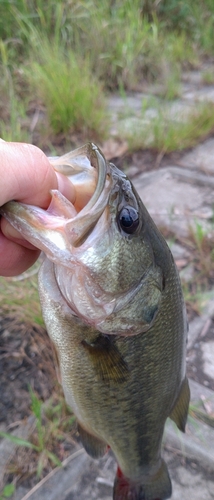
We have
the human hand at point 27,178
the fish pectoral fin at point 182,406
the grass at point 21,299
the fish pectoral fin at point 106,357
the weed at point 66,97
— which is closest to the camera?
the human hand at point 27,178

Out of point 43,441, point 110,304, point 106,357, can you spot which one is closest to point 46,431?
point 43,441

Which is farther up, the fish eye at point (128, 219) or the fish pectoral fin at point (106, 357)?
the fish eye at point (128, 219)

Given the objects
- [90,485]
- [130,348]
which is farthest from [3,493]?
[130,348]

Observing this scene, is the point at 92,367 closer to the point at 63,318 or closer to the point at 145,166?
the point at 63,318

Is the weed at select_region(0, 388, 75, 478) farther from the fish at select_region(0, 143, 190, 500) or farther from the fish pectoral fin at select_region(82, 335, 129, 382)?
the fish pectoral fin at select_region(82, 335, 129, 382)

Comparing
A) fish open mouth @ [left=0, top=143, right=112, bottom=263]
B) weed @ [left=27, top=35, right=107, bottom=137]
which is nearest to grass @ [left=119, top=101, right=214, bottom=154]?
weed @ [left=27, top=35, right=107, bottom=137]

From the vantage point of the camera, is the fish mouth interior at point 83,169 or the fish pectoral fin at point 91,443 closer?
the fish mouth interior at point 83,169

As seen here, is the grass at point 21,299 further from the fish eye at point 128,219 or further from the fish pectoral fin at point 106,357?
the fish eye at point 128,219

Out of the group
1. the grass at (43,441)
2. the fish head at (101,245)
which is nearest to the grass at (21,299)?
the grass at (43,441)
